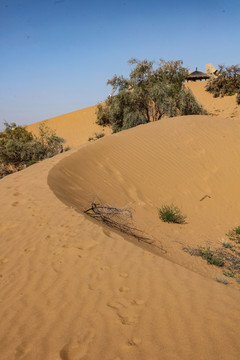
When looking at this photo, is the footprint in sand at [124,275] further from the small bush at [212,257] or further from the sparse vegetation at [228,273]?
the small bush at [212,257]

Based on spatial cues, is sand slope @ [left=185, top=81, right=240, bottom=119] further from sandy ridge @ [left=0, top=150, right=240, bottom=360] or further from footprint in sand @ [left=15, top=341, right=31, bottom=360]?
footprint in sand @ [left=15, top=341, right=31, bottom=360]

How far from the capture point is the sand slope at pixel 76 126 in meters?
23.4

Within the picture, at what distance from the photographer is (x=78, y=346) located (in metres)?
1.94

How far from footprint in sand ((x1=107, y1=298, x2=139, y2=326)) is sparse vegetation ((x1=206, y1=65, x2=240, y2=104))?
2584 centimetres

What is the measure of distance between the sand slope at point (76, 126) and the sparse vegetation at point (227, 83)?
12714 millimetres

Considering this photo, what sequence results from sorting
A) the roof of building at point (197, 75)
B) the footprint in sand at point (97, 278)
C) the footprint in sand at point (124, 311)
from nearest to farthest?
1. the footprint in sand at point (124, 311)
2. the footprint in sand at point (97, 278)
3. the roof of building at point (197, 75)

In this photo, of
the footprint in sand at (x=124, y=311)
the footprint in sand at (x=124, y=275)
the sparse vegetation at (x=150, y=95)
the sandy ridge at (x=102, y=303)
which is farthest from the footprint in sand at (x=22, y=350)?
the sparse vegetation at (x=150, y=95)

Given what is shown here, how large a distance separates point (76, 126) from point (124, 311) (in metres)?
26.2

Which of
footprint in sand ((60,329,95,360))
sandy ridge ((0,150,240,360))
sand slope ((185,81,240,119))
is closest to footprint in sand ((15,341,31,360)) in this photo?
sandy ridge ((0,150,240,360))

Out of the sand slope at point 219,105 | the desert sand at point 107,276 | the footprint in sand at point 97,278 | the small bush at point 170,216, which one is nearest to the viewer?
the desert sand at point 107,276

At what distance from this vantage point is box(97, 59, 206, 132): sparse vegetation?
1672 cm

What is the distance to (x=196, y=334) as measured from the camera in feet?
6.65

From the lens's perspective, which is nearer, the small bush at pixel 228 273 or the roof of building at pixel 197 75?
the small bush at pixel 228 273

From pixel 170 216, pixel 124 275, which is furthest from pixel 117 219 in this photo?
pixel 124 275
